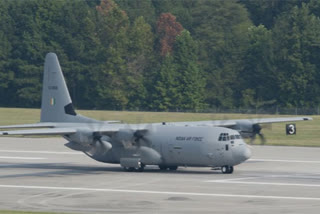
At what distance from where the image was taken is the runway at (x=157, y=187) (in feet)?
92.0

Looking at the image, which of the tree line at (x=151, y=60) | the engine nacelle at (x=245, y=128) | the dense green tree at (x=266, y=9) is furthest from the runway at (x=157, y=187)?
the dense green tree at (x=266, y=9)

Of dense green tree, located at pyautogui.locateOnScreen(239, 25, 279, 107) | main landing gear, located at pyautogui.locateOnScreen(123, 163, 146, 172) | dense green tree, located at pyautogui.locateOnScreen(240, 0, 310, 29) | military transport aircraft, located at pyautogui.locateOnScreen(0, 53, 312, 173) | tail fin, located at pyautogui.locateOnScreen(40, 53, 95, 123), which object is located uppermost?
dense green tree, located at pyautogui.locateOnScreen(240, 0, 310, 29)

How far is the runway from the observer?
28.0 m

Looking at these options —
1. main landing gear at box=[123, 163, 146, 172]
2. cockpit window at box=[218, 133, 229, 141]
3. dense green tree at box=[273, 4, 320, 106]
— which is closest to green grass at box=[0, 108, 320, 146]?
dense green tree at box=[273, 4, 320, 106]

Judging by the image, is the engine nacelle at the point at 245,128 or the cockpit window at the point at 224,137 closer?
the cockpit window at the point at 224,137

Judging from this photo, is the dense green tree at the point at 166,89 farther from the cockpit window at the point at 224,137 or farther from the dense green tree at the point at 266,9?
the cockpit window at the point at 224,137

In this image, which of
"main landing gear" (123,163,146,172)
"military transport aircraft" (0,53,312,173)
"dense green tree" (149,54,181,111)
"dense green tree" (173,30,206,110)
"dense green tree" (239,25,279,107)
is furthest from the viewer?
"dense green tree" (239,25,279,107)

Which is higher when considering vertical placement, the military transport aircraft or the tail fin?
the tail fin

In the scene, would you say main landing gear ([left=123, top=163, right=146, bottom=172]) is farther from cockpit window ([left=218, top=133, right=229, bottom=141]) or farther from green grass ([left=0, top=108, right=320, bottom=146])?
green grass ([left=0, top=108, right=320, bottom=146])

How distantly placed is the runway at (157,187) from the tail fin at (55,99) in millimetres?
2805

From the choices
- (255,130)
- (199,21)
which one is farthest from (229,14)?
(255,130)

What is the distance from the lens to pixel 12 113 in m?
91.3

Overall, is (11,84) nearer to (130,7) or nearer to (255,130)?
(130,7)

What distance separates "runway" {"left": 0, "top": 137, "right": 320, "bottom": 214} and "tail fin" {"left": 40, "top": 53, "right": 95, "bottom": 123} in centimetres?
281
